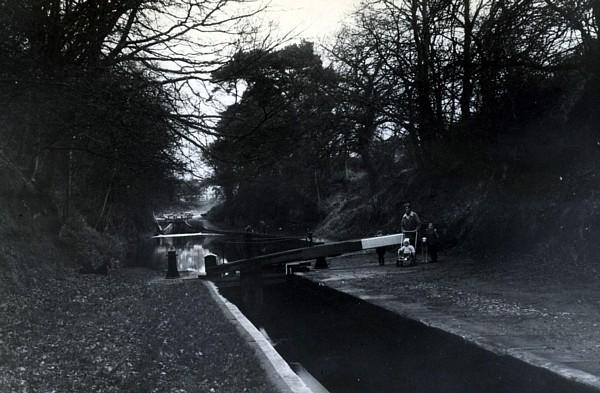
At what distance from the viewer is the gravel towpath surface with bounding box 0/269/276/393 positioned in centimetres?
693

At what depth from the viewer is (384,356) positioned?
9.69 meters

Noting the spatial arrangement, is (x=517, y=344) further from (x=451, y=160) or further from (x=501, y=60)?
(x=451, y=160)

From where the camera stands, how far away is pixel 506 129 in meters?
19.5

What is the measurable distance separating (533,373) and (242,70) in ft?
27.0

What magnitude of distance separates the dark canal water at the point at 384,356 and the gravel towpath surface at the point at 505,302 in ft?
0.90

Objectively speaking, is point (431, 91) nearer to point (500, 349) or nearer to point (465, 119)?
point (465, 119)

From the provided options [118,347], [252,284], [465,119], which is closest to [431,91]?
[465,119]

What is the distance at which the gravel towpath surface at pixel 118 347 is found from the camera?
22.7ft

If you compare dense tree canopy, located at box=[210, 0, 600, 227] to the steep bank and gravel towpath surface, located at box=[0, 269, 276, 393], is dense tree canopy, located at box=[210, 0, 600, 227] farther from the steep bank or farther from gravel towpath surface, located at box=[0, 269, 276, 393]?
gravel towpath surface, located at box=[0, 269, 276, 393]

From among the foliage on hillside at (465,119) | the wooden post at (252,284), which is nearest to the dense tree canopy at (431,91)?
the foliage on hillside at (465,119)

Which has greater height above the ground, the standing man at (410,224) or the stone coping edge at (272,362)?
the standing man at (410,224)

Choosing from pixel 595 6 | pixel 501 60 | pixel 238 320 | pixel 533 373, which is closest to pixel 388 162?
pixel 501 60

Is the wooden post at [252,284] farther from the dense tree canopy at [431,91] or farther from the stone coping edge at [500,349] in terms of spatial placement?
the stone coping edge at [500,349]

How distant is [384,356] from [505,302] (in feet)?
12.5
